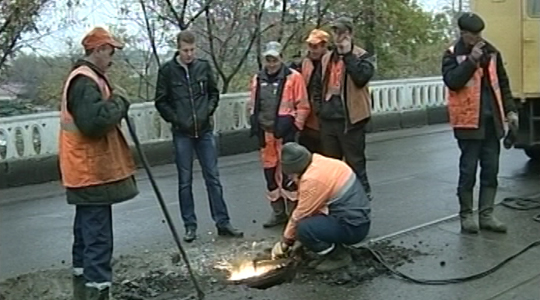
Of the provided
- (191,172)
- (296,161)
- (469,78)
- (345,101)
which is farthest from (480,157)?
(191,172)

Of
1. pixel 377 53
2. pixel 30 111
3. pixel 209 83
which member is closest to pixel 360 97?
pixel 209 83

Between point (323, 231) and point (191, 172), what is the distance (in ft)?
6.53

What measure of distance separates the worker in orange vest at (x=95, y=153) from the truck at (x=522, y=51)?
6.33 meters

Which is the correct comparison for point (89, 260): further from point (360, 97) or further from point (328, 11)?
point (328, 11)

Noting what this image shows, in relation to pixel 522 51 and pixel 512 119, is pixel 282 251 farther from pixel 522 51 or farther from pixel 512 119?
pixel 522 51

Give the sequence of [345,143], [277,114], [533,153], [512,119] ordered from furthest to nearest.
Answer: [533,153]
[277,114]
[345,143]
[512,119]

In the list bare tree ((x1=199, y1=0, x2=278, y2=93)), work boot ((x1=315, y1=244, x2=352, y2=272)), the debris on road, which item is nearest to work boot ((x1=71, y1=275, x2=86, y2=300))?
the debris on road

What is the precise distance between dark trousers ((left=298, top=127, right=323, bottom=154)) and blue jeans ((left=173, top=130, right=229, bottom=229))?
98 cm

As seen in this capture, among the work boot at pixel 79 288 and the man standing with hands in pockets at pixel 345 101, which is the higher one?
the man standing with hands in pockets at pixel 345 101

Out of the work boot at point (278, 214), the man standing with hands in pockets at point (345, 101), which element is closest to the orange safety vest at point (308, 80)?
the man standing with hands in pockets at point (345, 101)

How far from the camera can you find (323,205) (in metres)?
6.18

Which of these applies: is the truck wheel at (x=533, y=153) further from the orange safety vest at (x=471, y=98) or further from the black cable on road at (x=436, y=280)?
the black cable on road at (x=436, y=280)

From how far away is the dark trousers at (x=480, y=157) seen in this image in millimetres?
7477

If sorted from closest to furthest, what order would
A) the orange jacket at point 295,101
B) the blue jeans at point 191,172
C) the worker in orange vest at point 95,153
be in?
the worker in orange vest at point 95,153, the blue jeans at point 191,172, the orange jacket at point 295,101
